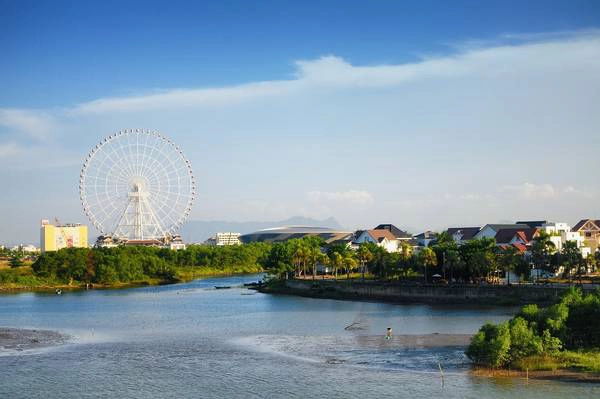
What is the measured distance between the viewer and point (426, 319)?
60875mm

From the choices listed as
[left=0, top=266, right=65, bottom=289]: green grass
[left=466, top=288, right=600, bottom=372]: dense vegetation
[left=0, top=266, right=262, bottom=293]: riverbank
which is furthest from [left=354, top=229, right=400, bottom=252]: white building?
[left=466, top=288, right=600, bottom=372]: dense vegetation

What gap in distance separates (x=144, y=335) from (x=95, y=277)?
62.8 m

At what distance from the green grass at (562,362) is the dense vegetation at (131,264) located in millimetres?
77830

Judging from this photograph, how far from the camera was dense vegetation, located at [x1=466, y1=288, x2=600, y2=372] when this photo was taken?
126 ft

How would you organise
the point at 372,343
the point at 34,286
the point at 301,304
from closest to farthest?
the point at 372,343
the point at 301,304
the point at 34,286

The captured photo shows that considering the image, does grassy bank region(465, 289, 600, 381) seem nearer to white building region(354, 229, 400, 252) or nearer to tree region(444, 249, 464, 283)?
tree region(444, 249, 464, 283)

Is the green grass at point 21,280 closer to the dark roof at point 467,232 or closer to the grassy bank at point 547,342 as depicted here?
the dark roof at point 467,232

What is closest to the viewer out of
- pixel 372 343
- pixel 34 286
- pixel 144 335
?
pixel 372 343

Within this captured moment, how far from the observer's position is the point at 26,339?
180 ft

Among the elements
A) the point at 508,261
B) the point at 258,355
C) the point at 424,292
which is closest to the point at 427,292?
the point at 424,292

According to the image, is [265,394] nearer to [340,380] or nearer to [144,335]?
[340,380]

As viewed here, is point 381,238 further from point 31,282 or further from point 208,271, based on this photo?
point 31,282

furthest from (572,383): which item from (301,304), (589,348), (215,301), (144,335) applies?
(215,301)

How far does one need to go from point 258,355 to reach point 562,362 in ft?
56.5
